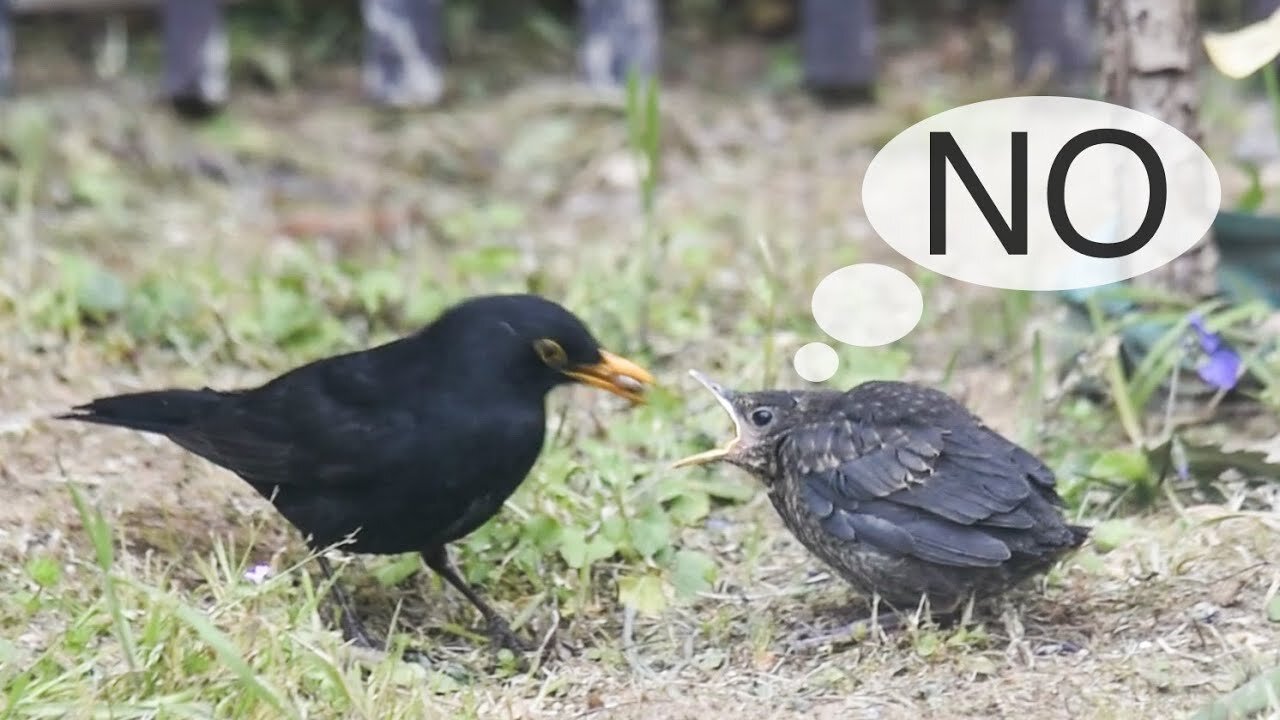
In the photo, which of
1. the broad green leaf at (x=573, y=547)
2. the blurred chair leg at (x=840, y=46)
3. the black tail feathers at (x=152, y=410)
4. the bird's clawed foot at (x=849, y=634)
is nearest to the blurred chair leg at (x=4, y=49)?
the blurred chair leg at (x=840, y=46)

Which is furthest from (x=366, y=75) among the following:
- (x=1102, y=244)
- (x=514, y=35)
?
(x=1102, y=244)

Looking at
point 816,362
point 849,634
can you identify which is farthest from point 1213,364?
point 849,634

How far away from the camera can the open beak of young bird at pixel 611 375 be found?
11.8 ft

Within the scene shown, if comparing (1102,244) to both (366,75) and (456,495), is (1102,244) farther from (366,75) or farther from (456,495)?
(366,75)

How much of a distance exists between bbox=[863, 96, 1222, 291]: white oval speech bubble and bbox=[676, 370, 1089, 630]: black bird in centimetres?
111

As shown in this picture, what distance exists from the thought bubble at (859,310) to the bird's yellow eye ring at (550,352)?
134cm

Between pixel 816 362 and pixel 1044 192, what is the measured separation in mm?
1558

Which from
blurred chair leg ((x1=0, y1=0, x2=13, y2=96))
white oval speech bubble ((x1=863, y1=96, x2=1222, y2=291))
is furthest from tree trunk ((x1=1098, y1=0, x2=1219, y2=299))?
blurred chair leg ((x1=0, y1=0, x2=13, y2=96))

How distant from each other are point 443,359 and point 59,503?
3.24 ft

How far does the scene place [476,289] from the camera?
5457mm

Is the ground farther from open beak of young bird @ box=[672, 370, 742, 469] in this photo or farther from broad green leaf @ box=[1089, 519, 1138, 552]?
open beak of young bird @ box=[672, 370, 742, 469]

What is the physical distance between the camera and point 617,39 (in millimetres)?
7008

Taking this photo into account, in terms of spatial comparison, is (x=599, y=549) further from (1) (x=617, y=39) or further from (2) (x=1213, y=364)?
(1) (x=617, y=39)

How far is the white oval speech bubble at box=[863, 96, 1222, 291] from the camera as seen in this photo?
4.46 metres
